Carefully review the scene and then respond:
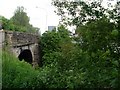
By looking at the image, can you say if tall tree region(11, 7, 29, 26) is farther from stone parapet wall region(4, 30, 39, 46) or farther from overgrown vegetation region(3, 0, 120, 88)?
overgrown vegetation region(3, 0, 120, 88)

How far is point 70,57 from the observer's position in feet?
13.7

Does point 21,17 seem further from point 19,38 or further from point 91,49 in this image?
point 91,49

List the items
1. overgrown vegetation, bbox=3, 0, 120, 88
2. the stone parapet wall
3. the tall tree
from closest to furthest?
1. overgrown vegetation, bbox=3, 0, 120, 88
2. the stone parapet wall
3. the tall tree

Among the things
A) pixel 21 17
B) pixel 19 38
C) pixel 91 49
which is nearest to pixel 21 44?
pixel 19 38

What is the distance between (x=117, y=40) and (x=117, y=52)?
0.16 metres

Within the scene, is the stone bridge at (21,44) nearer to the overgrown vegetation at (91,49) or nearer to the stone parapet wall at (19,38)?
the stone parapet wall at (19,38)

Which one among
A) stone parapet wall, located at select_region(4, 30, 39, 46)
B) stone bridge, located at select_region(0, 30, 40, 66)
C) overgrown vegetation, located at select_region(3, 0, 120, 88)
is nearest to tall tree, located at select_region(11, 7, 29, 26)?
stone bridge, located at select_region(0, 30, 40, 66)

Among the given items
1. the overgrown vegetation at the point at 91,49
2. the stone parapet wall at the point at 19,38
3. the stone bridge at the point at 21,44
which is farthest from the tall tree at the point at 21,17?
the overgrown vegetation at the point at 91,49

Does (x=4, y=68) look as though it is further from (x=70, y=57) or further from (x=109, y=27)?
(x=109, y=27)

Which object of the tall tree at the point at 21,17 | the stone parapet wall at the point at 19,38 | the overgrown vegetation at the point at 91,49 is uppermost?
the tall tree at the point at 21,17

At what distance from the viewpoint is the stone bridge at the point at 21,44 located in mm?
12352

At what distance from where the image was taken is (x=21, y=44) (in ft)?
51.8

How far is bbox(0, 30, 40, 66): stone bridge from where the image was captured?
12.4 meters

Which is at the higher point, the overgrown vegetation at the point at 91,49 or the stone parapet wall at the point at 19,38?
the stone parapet wall at the point at 19,38
